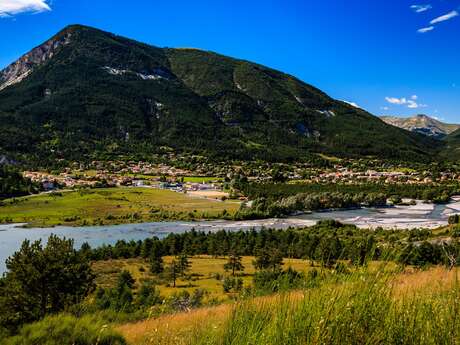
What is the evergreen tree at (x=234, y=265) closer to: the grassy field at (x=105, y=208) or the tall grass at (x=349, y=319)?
the grassy field at (x=105, y=208)

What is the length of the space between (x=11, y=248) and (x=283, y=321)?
2592 inches

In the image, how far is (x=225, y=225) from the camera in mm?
80625

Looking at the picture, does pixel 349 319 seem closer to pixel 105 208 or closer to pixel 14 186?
pixel 105 208

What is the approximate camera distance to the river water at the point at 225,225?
6825 cm

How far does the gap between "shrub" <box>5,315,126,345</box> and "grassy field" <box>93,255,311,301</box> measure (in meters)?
34.5

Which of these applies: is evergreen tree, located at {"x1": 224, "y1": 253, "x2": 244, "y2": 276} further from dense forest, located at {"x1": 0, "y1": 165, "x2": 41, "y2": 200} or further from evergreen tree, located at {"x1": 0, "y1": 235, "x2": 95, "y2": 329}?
dense forest, located at {"x1": 0, "y1": 165, "x2": 41, "y2": 200}

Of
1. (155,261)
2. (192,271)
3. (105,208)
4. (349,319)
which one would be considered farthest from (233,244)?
(349,319)

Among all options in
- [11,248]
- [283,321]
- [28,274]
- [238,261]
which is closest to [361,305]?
[283,321]

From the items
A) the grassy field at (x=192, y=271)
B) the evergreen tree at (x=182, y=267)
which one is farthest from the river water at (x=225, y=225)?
the evergreen tree at (x=182, y=267)

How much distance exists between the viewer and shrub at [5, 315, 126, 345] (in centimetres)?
525

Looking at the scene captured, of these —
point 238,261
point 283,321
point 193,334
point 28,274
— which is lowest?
point 238,261

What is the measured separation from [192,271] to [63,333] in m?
46.5

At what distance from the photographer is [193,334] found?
3.47 meters

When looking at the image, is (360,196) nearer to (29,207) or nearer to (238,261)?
(238,261)
